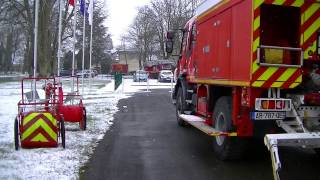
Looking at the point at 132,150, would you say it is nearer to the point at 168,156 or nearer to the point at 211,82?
the point at 168,156

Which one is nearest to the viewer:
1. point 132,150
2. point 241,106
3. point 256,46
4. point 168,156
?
point 256,46

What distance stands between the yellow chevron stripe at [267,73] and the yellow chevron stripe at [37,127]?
4.46 meters

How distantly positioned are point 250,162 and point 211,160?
0.71 metres

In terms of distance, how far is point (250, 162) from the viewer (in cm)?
898

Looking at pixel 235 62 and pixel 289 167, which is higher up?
pixel 235 62

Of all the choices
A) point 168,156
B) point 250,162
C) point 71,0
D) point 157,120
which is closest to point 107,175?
point 168,156

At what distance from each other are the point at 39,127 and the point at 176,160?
279cm

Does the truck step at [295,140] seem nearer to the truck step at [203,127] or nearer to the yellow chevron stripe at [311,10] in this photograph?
the truck step at [203,127]

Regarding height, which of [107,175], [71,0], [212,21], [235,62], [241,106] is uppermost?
[71,0]

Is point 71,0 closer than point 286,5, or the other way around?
point 286,5

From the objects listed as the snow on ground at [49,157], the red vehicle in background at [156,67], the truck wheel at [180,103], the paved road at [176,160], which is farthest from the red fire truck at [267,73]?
the red vehicle in background at [156,67]

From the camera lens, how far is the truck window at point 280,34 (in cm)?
777

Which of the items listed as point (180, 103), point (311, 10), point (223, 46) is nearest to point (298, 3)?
point (311, 10)

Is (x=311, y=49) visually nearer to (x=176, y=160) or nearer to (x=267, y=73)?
(x=267, y=73)
